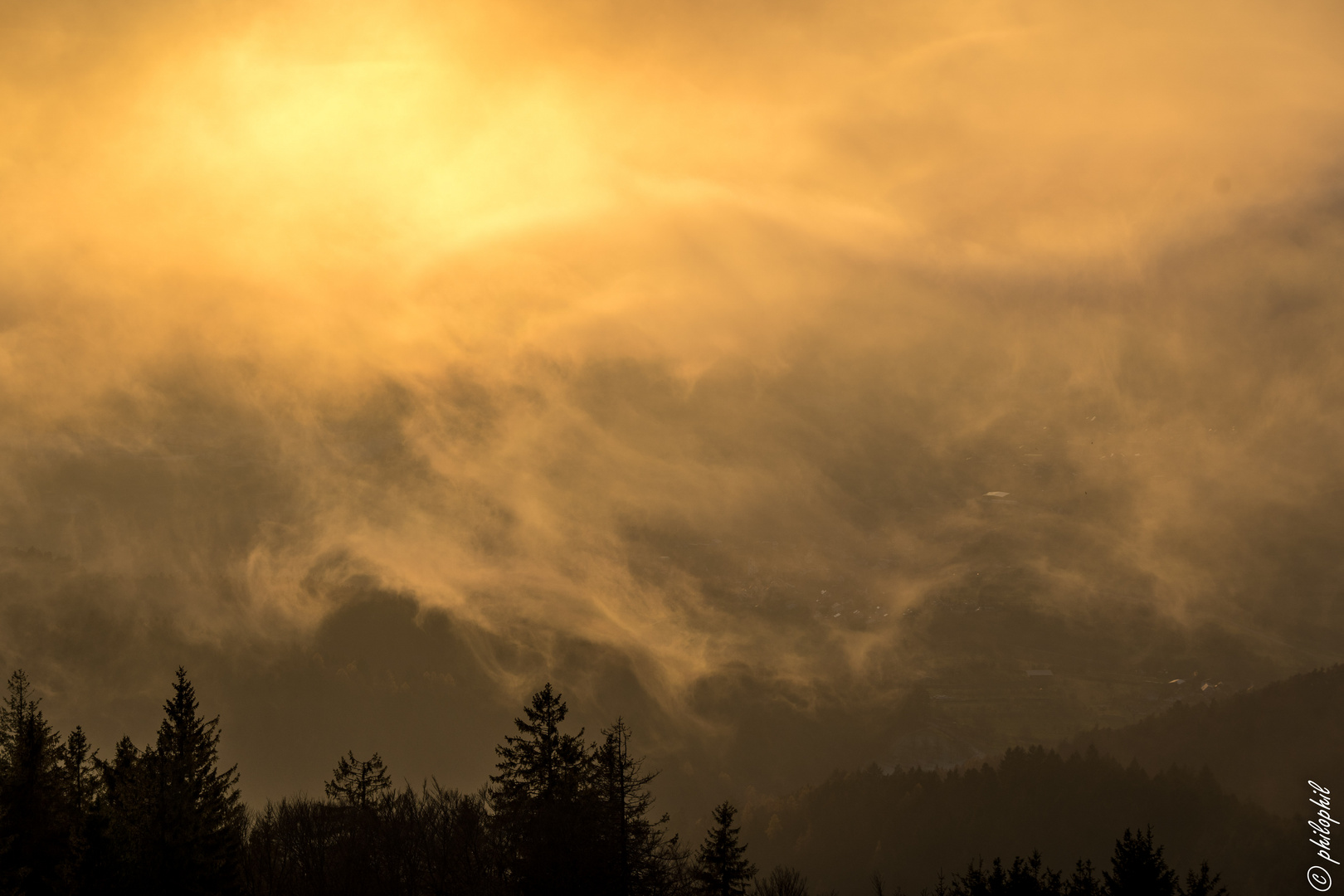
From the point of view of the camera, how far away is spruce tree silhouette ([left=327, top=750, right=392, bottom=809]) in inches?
4727

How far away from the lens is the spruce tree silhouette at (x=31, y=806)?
67.6m

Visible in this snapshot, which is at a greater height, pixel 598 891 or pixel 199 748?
pixel 199 748

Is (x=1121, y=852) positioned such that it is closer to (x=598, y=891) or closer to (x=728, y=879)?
(x=728, y=879)

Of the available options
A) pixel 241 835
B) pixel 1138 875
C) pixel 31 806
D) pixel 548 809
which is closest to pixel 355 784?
pixel 241 835

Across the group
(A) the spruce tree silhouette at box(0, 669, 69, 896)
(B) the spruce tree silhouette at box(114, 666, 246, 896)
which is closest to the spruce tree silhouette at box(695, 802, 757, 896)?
(B) the spruce tree silhouette at box(114, 666, 246, 896)

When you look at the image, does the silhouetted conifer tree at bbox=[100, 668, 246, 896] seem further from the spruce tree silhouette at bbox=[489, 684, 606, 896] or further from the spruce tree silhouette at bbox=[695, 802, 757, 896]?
the spruce tree silhouette at bbox=[695, 802, 757, 896]

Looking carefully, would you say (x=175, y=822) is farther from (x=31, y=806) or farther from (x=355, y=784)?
(x=355, y=784)

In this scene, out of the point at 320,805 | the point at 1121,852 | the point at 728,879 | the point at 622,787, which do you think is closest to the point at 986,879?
the point at 1121,852

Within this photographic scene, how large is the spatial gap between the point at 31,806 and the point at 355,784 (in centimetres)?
5609

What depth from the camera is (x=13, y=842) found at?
2623 inches

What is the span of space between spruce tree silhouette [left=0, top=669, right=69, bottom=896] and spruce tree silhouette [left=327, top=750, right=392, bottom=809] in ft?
155

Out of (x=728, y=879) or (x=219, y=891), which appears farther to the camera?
(x=728, y=879)

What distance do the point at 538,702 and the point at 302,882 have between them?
36165 millimetres

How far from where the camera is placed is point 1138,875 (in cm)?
7200
